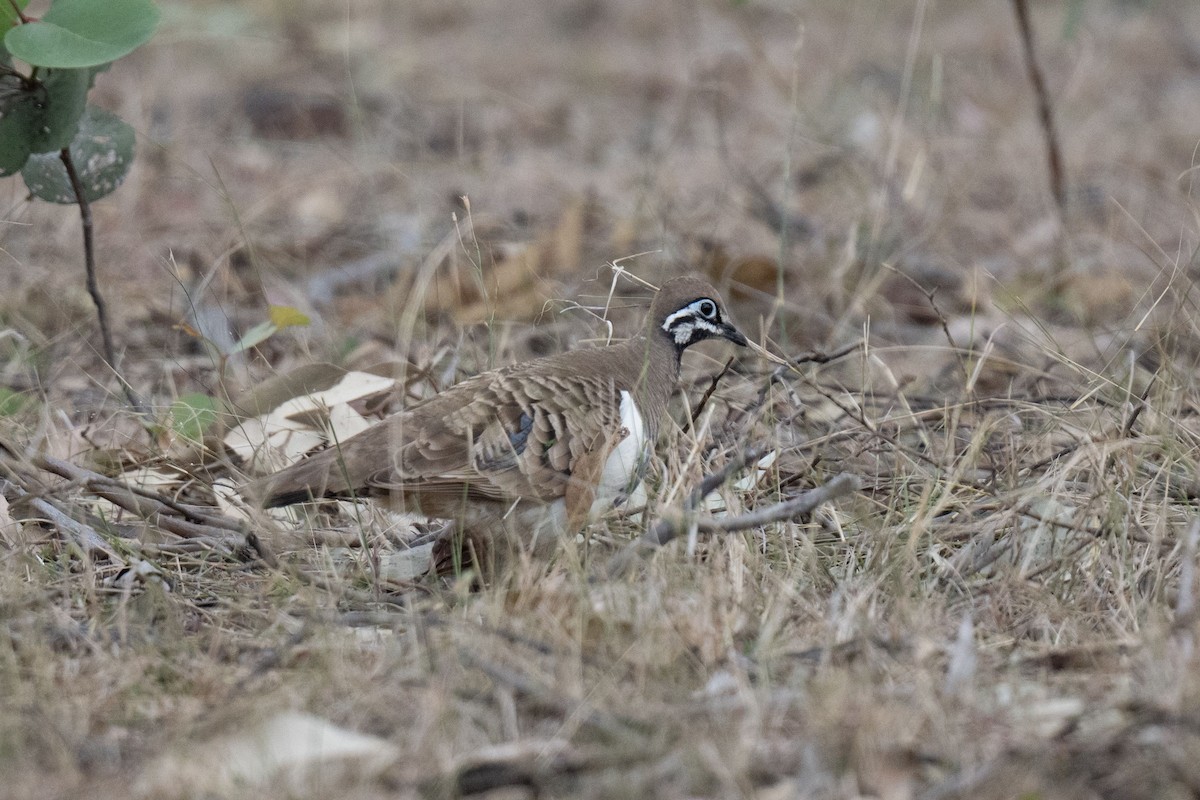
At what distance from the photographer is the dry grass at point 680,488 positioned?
2301 millimetres

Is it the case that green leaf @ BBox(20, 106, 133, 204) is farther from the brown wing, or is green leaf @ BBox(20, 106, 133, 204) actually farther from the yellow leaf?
the brown wing

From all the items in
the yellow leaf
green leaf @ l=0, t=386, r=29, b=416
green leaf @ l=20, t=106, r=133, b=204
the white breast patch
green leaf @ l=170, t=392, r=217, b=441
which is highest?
green leaf @ l=20, t=106, r=133, b=204

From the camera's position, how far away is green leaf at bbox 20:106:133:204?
3836 millimetres

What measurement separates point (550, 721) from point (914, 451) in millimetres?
1555

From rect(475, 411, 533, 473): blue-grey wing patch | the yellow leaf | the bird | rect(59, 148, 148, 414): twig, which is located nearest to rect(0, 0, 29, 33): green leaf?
rect(59, 148, 148, 414): twig

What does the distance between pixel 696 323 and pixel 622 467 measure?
2.04 feet

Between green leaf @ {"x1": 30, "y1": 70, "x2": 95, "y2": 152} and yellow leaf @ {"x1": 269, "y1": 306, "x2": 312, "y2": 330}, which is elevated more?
green leaf @ {"x1": 30, "y1": 70, "x2": 95, "y2": 152}

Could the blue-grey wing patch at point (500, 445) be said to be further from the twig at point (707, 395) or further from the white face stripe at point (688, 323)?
the white face stripe at point (688, 323)

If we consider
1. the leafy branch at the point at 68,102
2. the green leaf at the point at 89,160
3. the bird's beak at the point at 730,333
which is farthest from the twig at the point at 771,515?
the green leaf at the point at 89,160

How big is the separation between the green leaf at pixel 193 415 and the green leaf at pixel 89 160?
0.65m

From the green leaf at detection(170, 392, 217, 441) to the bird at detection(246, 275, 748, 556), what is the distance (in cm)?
39

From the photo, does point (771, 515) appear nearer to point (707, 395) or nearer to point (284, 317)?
point (707, 395)

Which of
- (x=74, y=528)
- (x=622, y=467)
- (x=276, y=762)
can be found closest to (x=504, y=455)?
(x=622, y=467)

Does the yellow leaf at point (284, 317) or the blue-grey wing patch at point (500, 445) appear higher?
the yellow leaf at point (284, 317)
